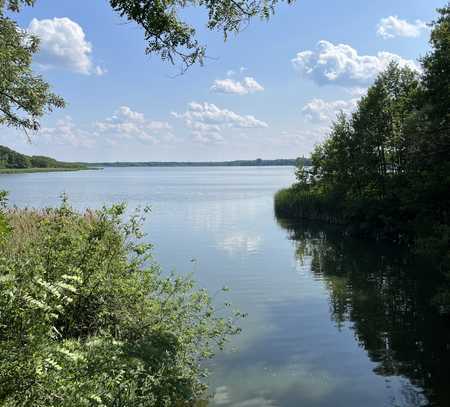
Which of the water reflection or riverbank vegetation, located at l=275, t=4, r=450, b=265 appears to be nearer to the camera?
the water reflection

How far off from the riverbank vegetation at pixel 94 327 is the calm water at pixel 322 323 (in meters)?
1.80

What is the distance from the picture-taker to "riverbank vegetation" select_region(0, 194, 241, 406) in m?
4.31

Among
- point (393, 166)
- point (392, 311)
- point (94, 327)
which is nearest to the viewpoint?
point (94, 327)

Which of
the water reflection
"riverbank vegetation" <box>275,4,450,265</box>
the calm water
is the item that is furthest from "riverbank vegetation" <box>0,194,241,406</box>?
"riverbank vegetation" <box>275,4,450,265</box>

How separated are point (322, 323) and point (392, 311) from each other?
3138mm

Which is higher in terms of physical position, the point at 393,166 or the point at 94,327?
the point at 393,166

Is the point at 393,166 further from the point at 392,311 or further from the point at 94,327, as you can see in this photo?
the point at 94,327

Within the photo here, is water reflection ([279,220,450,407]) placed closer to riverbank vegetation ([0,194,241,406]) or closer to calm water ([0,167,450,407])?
calm water ([0,167,450,407])

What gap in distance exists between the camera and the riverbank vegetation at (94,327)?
431cm

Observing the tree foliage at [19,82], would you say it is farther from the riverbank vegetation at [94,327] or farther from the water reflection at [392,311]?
the water reflection at [392,311]

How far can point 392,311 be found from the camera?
18141 mm

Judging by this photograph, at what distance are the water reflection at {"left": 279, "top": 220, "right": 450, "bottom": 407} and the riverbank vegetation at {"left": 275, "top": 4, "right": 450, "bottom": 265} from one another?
2200mm

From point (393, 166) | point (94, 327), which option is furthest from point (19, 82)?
point (393, 166)

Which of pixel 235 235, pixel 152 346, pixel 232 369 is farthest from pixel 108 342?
pixel 235 235
